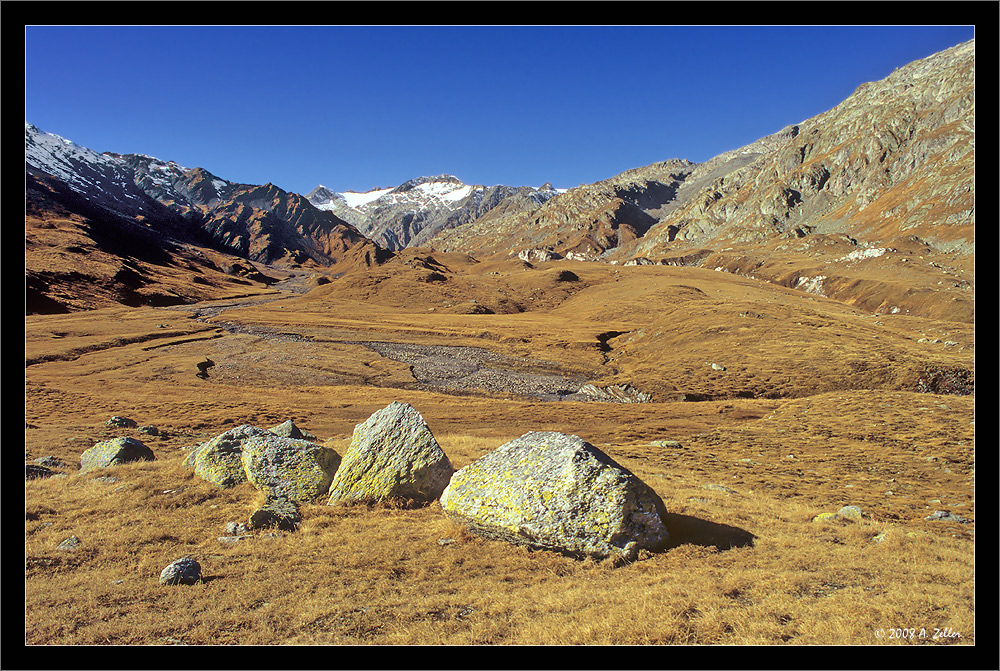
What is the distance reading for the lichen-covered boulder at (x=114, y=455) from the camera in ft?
49.3

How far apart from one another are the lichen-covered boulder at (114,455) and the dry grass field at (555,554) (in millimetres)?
983

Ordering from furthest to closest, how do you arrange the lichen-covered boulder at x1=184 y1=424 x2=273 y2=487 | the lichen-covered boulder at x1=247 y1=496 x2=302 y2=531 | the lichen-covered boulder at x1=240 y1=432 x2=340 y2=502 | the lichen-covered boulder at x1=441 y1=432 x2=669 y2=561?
the lichen-covered boulder at x1=184 y1=424 x2=273 y2=487 < the lichen-covered boulder at x1=240 y1=432 x2=340 y2=502 < the lichen-covered boulder at x1=247 y1=496 x2=302 y2=531 < the lichen-covered boulder at x1=441 y1=432 x2=669 y2=561

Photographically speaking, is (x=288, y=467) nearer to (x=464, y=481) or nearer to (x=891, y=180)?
(x=464, y=481)

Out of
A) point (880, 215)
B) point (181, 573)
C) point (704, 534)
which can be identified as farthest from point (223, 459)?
point (880, 215)

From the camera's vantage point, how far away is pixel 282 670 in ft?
15.4

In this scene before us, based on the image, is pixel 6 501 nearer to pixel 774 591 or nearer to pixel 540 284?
pixel 774 591

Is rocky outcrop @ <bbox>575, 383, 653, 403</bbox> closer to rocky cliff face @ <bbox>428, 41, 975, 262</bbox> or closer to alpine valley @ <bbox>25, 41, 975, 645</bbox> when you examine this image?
alpine valley @ <bbox>25, 41, 975, 645</bbox>

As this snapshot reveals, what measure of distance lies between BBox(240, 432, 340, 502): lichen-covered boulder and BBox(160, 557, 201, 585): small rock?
4.59m

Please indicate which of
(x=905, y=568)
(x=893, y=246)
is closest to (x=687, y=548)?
(x=905, y=568)

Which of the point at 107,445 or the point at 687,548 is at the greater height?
the point at 687,548

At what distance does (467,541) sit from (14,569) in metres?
7.13

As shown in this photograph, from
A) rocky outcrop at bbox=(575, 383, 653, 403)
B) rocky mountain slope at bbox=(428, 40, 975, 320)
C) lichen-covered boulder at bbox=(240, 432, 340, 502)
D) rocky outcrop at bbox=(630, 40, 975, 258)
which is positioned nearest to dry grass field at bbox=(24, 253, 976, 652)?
lichen-covered boulder at bbox=(240, 432, 340, 502)

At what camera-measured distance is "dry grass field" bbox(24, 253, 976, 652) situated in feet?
20.0

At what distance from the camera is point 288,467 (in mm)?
13234
